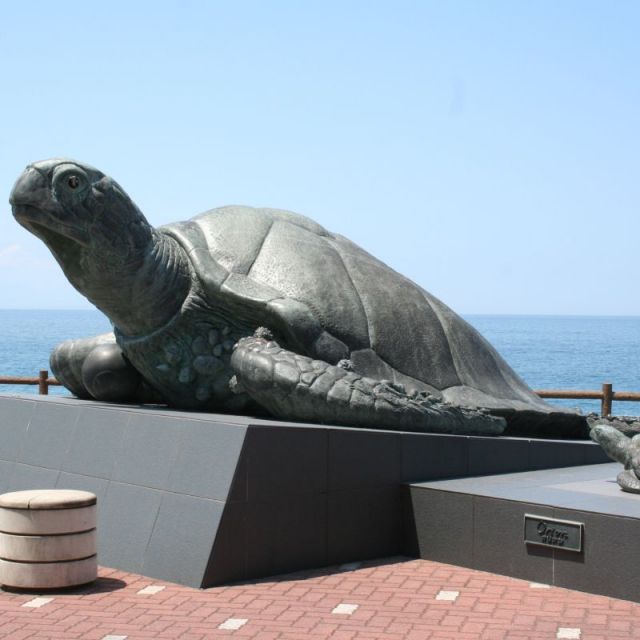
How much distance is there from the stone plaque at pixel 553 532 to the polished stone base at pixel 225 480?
95cm

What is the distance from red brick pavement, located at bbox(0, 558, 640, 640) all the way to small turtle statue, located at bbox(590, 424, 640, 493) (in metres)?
0.95

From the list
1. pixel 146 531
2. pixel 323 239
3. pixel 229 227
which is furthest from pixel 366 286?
pixel 146 531

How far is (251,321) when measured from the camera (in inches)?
244

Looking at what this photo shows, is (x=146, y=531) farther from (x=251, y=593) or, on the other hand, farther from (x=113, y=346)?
(x=113, y=346)

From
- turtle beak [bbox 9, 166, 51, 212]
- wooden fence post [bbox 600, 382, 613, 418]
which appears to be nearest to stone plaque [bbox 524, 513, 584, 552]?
turtle beak [bbox 9, 166, 51, 212]

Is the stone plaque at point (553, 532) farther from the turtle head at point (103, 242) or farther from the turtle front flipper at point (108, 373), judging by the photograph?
the turtle front flipper at point (108, 373)

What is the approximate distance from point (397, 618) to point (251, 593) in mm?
800

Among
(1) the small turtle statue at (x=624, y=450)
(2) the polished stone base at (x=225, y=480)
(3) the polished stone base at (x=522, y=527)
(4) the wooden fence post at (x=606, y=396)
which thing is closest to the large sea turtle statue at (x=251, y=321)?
(2) the polished stone base at (x=225, y=480)

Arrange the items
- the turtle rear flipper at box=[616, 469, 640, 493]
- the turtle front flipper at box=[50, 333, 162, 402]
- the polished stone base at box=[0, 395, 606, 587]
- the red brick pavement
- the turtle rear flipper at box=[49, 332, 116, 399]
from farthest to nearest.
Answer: the turtle rear flipper at box=[49, 332, 116, 399]
the turtle front flipper at box=[50, 333, 162, 402]
the turtle rear flipper at box=[616, 469, 640, 493]
the polished stone base at box=[0, 395, 606, 587]
the red brick pavement

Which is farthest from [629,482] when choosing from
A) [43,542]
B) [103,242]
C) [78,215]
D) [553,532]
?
[78,215]

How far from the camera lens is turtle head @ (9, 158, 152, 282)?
5637 mm

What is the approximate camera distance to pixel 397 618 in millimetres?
4270

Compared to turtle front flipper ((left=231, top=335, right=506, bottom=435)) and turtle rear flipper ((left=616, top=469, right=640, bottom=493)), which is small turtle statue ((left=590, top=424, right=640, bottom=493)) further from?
turtle front flipper ((left=231, top=335, right=506, bottom=435))

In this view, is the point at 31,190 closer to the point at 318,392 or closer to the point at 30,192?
the point at 30,192
